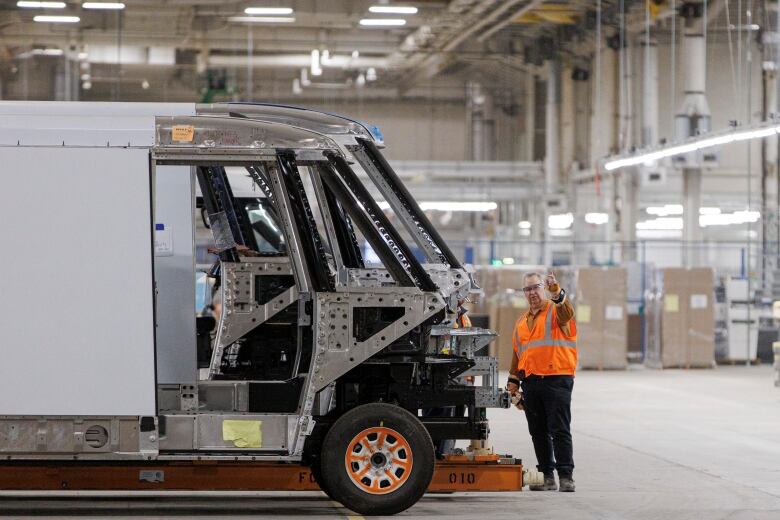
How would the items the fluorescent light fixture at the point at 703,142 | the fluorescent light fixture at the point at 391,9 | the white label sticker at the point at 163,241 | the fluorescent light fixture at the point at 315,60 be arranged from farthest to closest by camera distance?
1. the fluorescent light fixture at the point at 315,60
2. the fluorescent light fixture at the point at 391,9
3. the fluorescent light fixture at the point at 703,142
4. the white label sticker at the point at 163,241

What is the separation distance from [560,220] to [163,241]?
1046 inches

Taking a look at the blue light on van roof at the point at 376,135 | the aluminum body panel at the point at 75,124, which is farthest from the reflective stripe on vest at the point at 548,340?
the aluminum body panel at the point at 75,124

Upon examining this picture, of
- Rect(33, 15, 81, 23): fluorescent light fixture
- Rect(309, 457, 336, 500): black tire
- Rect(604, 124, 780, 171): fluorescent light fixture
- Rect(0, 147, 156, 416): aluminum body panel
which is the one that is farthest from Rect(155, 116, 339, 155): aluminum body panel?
Rect(33, 15, 81, 23): fluorescent light fixture

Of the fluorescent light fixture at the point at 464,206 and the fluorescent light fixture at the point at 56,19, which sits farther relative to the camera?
the fluorescent light fixture at the point at 464,206

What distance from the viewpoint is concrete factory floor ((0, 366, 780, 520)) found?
9406 millimetres

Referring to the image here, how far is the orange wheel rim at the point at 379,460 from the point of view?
8805mm

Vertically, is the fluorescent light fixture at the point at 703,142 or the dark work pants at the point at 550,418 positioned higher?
the fluorescent light fixture at the point at 703,142

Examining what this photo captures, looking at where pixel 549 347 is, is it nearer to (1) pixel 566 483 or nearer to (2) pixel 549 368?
(2) pixel 549 368

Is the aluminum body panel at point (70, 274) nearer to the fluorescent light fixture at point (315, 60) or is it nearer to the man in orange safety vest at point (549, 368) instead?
the man in orange safety vest at point (549, 368)

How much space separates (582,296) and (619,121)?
6.36m

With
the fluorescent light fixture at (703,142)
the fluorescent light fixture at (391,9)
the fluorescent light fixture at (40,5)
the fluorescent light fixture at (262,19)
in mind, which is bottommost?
the fluorescent light fixture at (703,142)

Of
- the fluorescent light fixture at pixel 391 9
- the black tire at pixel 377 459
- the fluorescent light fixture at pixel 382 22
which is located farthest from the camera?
the fluorescent light fixture at pixel 382 22

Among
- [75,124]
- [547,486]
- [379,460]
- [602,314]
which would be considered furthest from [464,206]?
[75,124]

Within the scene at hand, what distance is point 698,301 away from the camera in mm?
25672
